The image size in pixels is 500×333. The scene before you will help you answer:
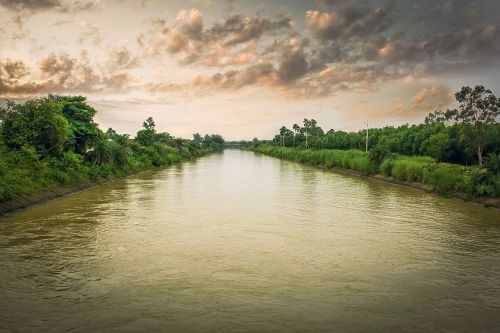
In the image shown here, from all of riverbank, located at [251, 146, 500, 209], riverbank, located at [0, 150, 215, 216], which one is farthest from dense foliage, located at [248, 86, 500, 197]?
riverbank, located at [0, 150, 215, 216]

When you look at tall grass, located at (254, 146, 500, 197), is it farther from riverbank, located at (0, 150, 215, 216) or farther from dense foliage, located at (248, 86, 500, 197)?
riverbank, located at (0, 150, 215, 216)

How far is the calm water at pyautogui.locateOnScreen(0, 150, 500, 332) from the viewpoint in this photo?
20.9 ft

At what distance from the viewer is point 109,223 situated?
14.7m

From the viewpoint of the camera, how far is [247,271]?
350 inches

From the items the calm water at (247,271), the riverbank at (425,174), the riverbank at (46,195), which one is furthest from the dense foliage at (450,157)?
the riverbank at (46,195)

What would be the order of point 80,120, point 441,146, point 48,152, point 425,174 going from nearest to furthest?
1. point 48,152
2. point 425,174
3. point 80,120
4. point 441,146

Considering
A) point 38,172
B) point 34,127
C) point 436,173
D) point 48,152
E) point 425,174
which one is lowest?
point 425,174

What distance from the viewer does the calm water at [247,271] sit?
6.37 meters

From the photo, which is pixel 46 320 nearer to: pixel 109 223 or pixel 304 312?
pixel 304 312

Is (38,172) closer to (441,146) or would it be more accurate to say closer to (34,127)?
(34,127)

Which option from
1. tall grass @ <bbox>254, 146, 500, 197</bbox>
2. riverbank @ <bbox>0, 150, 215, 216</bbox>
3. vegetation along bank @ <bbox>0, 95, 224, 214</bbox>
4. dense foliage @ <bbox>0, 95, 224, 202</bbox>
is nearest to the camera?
riverbank @ <bbox>0, 150, 215, 216</bbox>

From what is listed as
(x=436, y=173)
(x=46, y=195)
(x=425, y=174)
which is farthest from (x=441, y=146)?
(x=46, y=195)

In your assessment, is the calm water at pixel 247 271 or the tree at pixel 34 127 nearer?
the calm water at pixel 247 271

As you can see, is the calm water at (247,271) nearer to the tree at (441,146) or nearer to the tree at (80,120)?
the tree at (80,120)
